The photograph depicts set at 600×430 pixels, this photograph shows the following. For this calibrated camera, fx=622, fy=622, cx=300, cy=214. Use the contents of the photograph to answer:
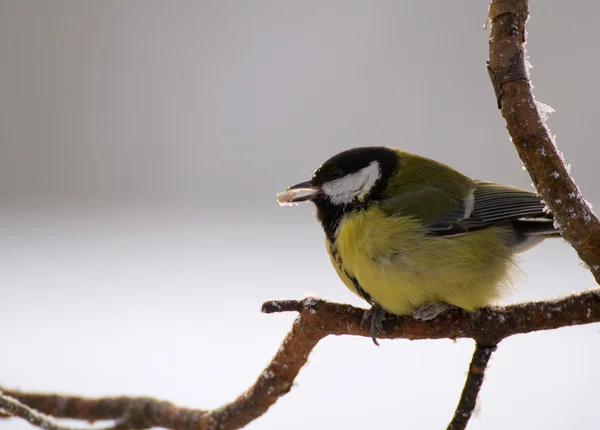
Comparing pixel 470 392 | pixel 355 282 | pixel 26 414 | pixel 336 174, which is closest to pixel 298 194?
pixel 336 174

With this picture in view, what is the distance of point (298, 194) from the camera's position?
4.27ft

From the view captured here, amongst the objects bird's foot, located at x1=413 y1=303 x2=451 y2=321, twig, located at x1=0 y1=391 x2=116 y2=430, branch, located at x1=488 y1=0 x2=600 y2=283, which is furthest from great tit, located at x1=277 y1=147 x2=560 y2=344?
twig, located at x1=0 y1=391 x2=116 y2=430

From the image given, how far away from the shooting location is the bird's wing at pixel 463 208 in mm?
1206

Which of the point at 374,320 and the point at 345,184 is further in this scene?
the point at 345,184

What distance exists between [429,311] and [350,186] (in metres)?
0.32

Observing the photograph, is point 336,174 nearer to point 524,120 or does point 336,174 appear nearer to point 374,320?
point 374,320

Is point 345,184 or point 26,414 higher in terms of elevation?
point 345,184

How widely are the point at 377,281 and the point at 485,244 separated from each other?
25cm

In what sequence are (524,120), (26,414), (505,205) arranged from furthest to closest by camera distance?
1. (505,205)
2. (26,414)
3. (524,120)

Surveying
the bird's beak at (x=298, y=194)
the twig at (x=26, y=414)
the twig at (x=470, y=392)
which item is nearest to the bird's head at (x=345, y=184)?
the bird's beak at (x=298, y=194)

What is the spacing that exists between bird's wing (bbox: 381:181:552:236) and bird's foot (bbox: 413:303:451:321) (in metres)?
0.16

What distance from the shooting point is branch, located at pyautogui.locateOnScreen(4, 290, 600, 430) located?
0.92m

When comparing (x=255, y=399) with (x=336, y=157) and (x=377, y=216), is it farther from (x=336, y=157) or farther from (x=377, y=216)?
(x=336, y=157)

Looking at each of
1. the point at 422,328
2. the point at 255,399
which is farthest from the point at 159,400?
the point at 422,328
